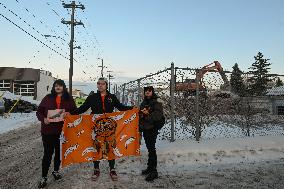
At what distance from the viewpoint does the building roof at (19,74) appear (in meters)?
61.9

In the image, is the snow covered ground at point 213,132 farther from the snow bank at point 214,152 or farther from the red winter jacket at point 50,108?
the red winter jacket at point 50,108

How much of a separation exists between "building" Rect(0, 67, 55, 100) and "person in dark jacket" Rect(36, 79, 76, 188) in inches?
2250

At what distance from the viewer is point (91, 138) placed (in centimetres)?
699

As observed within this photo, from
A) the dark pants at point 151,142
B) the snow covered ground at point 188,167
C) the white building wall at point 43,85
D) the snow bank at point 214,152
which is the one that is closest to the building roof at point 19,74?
the white building wall at point 43,85

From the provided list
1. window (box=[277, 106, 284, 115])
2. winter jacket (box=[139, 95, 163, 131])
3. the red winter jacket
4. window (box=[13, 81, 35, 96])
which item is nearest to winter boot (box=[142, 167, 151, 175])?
winter jacket (box=[139, 95, 163, 131])

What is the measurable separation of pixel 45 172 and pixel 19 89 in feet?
194

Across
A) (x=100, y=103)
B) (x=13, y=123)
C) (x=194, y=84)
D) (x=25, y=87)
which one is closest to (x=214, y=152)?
(x=194, y=84)

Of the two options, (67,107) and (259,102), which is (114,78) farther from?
(67,107)

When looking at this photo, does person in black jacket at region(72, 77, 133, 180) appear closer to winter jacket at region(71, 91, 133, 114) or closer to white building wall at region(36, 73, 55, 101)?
winter jacket at region(71, 91, 133, 114)

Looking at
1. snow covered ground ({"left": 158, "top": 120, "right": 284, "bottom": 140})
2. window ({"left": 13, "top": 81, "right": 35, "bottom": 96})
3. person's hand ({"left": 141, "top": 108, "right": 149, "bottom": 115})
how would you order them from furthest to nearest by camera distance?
window ({"left": 13, "top": 81, "right": 35, "bottom": 96})
snow covered ground ({"left": 158, "top": 120, "right": 284, "bottom": 140})
person's hand ({"left": 141, "top": 108, "right": 149, "bottom": 115})

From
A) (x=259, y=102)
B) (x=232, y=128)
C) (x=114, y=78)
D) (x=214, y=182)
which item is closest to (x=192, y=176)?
(x=214, y=182)

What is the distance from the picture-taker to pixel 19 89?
62.2 m

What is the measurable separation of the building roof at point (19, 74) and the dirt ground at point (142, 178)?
182 feet

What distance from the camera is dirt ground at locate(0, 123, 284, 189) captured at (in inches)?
257
